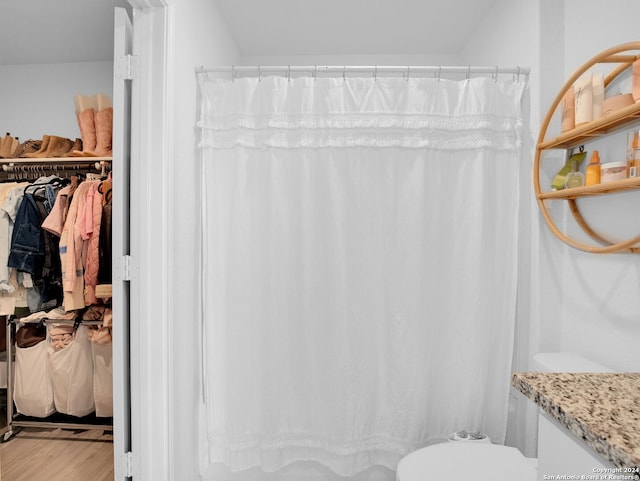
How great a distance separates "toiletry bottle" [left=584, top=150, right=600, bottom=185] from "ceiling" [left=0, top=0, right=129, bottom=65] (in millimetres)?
2383

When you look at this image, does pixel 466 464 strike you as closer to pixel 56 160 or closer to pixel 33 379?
pixel 33 379

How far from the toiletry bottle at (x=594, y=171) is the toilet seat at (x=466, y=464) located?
99cm

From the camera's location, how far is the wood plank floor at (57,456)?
2.14 meters

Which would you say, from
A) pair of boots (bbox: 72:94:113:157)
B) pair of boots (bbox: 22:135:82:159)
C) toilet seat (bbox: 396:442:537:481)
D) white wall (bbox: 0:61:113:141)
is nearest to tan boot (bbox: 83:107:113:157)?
pair of boots (bbox: 72:94:113:157)

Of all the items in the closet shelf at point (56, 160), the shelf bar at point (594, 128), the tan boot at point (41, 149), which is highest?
the tan boot at point (41, 149)

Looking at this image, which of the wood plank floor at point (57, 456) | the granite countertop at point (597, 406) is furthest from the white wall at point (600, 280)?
the wood plank floor at point (57, 456)

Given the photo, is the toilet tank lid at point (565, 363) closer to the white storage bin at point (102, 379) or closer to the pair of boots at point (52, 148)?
the white storage bin at point (102, 379)

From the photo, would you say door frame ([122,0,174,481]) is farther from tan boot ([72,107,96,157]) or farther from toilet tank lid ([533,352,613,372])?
toilet tank lid ([533,352,613,372])

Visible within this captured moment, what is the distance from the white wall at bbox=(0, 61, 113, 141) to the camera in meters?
3.05

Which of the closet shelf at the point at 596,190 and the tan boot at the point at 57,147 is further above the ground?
the tan boot at the point at 57,147

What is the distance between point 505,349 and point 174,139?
171cm

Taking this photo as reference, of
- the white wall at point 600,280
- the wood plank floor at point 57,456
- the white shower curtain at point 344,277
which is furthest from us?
the wood plank floor at point 57,456

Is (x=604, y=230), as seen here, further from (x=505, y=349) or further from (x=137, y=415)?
(x=137, y=415)

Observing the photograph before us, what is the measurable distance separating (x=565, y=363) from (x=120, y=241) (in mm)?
1727
